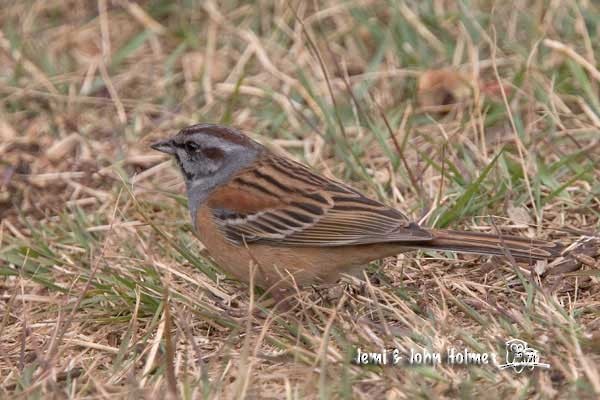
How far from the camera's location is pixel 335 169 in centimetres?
666

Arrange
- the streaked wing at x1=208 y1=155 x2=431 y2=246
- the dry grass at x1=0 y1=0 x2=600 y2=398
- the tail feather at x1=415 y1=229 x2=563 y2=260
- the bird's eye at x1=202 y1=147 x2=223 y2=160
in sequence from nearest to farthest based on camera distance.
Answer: the dry grass at x1=0 y1=0 x2=600 y2=398
the tail feather at x1=415 y1=229 x2=563 y2=260
the streaked wing at x1=208 y1=155 x2=431 y2=246
the bird's eye at x1=202 y1=147 x2=223 y2=160

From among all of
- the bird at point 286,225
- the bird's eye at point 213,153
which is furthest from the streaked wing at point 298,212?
the bird's eye at point 213,153

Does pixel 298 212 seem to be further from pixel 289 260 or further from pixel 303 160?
pixel 303 160

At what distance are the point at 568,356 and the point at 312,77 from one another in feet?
12.1

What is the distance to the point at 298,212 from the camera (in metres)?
5.34

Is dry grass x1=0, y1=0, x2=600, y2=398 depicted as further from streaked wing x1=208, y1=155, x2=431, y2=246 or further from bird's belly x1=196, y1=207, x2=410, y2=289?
streaked wing x1=208, y1=155, x2=431, y2=246

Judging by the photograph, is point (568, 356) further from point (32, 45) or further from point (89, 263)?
point (32, 45)

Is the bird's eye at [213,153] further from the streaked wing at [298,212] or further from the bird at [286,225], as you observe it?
the streaked wing at [298,212]

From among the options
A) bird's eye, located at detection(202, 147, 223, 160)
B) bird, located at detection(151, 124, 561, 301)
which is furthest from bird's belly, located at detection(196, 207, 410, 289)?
bird's eye, located at detection(202, 147, 223, 160)

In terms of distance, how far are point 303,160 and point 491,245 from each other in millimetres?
2054

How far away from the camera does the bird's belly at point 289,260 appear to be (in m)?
5.15

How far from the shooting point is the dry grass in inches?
177

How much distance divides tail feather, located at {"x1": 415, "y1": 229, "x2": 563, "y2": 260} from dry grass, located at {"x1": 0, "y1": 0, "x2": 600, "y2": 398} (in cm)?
16

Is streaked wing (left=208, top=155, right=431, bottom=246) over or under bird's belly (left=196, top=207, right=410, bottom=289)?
over
